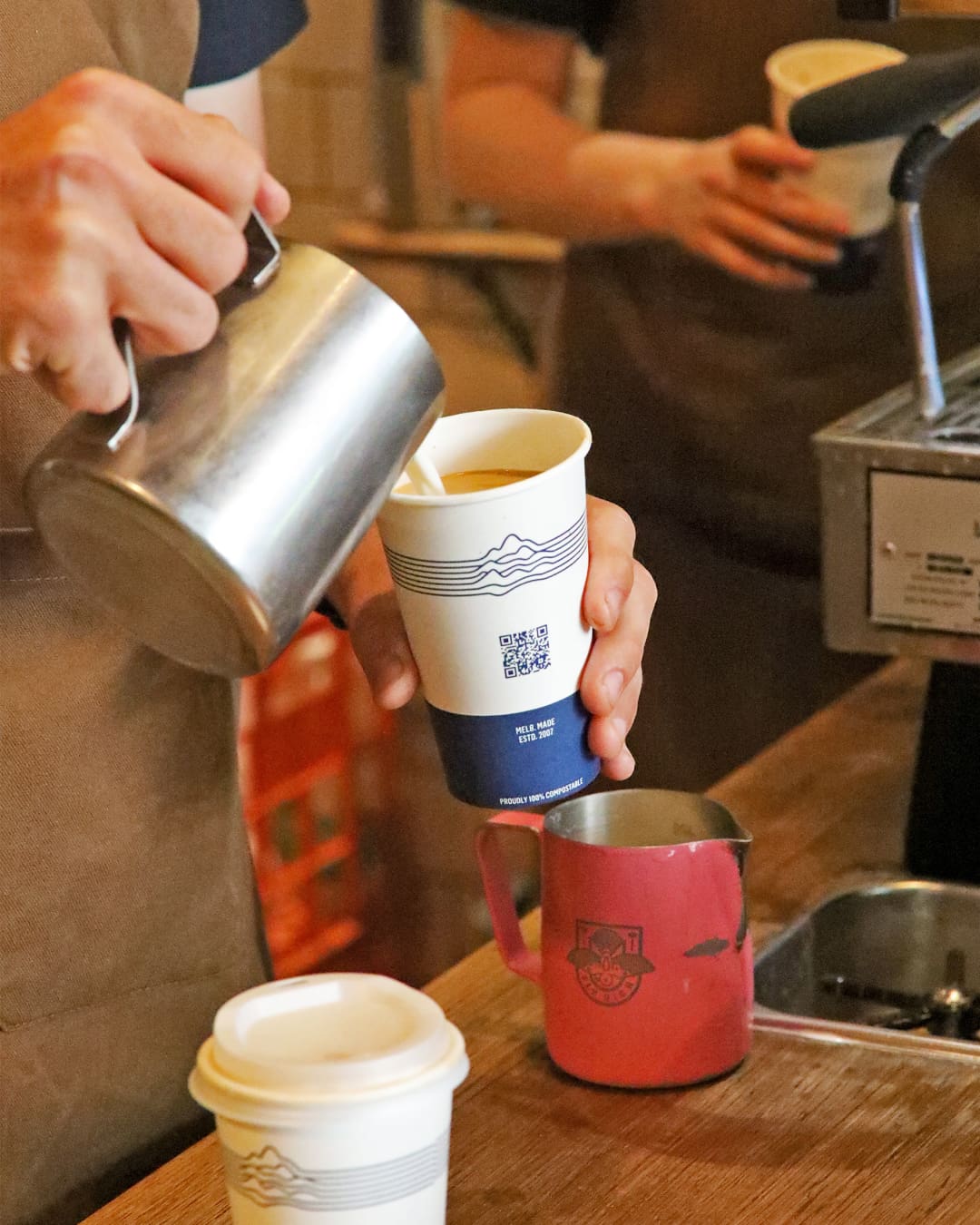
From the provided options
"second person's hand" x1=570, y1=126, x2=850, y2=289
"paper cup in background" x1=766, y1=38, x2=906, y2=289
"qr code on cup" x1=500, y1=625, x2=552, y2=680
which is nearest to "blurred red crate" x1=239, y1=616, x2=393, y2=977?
"second person's hand" x1=570, y1=126, x2=850, y2=289

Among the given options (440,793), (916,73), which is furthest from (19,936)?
(440,793)

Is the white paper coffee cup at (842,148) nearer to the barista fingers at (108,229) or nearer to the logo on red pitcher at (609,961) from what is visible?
the logo on red pitcher at (609,961)

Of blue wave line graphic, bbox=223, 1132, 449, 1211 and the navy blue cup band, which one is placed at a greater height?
the navy blue cup band

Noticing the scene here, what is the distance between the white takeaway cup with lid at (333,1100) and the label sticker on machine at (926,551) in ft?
1.75

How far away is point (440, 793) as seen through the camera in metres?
2.25

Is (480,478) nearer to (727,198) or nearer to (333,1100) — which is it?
(333,1100)

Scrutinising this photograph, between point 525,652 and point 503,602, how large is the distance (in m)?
0.03

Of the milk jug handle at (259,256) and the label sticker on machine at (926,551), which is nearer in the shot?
the milk jug handle at (259,256)

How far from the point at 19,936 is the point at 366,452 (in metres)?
0.40

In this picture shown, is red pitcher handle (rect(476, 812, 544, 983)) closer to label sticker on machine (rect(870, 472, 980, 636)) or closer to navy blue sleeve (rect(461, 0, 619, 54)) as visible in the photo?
label sticker on machine (rect(870, 472, 980, 636))

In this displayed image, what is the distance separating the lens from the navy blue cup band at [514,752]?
708mm

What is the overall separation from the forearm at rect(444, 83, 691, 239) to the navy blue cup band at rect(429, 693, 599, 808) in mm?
909

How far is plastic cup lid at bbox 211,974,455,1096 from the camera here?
0.58 meters

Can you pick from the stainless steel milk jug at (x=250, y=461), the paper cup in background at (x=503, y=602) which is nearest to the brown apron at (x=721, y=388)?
the paper cup in background at (x=503, y=602)
